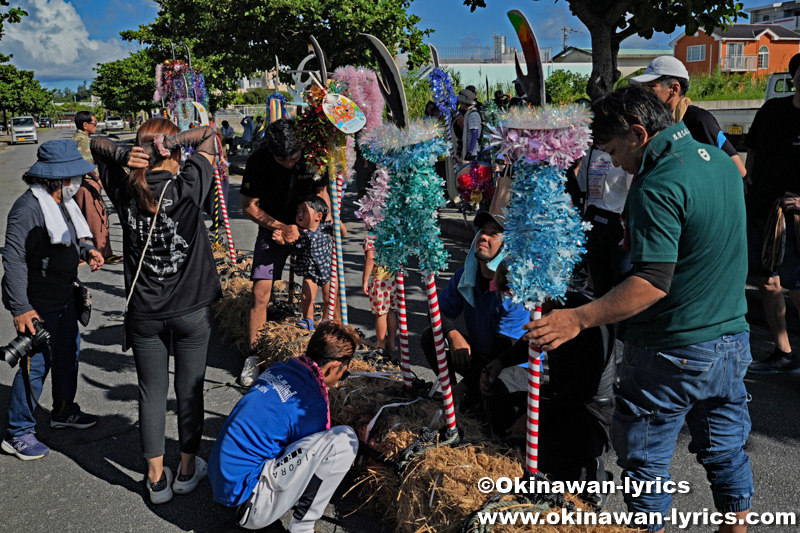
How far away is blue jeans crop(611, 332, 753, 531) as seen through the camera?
7.89 feet

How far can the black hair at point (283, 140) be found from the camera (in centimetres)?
482

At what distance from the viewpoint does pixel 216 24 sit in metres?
14.2

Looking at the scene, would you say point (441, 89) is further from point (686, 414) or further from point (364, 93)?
point (686, 414)

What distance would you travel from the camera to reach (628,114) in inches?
95.1

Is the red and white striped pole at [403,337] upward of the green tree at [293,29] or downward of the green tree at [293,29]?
downward

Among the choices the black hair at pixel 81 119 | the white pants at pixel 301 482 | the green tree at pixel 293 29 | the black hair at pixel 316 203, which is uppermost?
the green tree at pixel 293 29

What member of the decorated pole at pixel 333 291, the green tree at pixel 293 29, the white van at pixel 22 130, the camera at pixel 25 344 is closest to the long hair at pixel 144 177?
the camera at pixel 25 344

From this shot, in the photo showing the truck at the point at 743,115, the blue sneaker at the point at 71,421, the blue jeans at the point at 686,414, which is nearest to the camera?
the blue jeans at the point at 686,414

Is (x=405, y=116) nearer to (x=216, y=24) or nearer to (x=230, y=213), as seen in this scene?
Answer: (x=230, y=213)

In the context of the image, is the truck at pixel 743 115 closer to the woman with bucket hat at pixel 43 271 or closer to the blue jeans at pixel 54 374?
the woman with bucket hat at pixel 43 271

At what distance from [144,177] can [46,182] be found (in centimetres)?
106

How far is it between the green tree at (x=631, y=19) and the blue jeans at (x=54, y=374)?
20.7ft

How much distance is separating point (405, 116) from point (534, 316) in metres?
1.19

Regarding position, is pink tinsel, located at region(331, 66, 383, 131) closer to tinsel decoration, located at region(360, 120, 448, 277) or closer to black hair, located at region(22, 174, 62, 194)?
tinsel decoration, located at region(360, 120, 448, 277)
